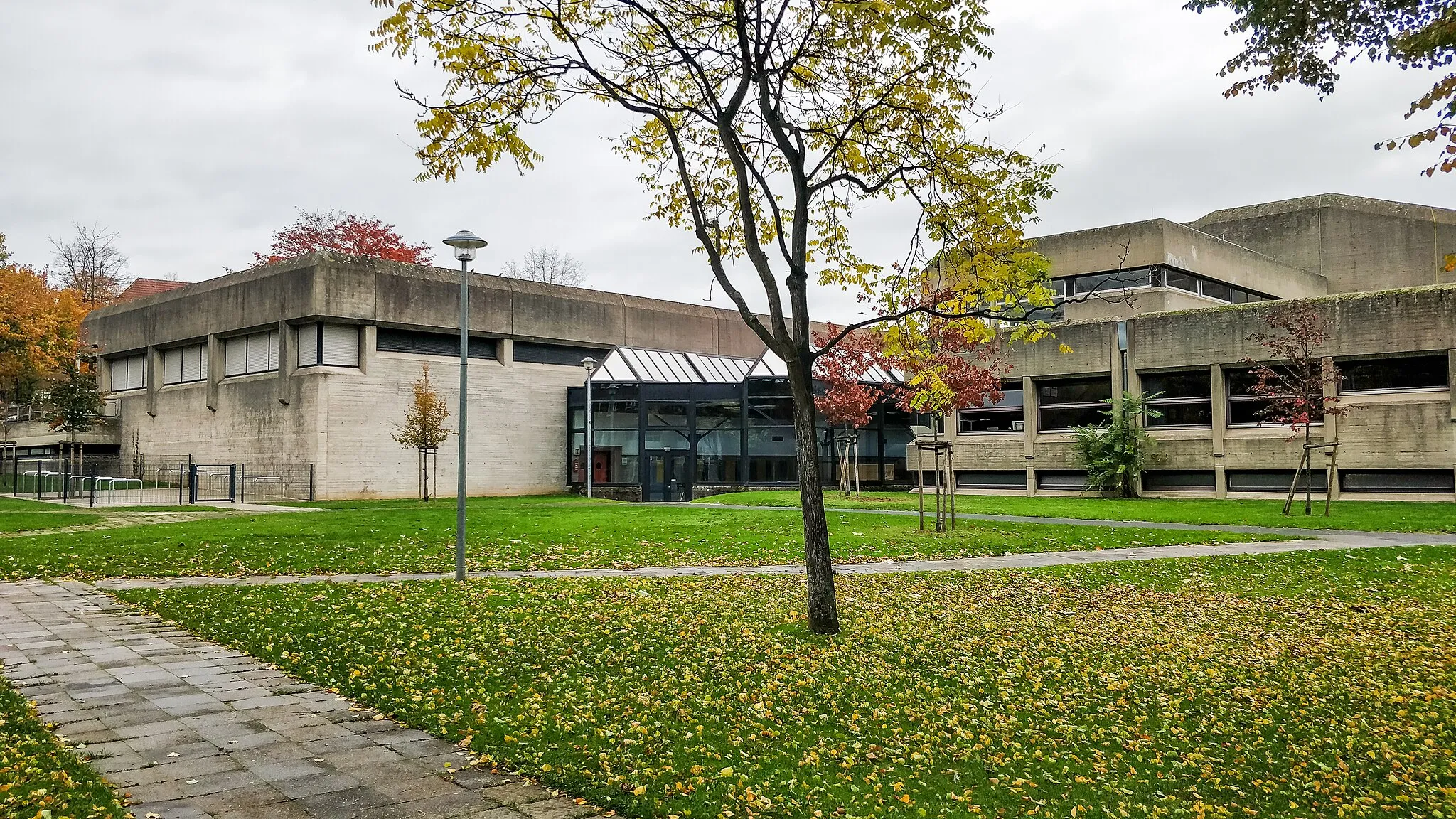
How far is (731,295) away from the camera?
32.1ft

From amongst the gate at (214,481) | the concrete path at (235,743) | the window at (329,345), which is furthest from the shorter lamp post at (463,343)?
the gate at (214,481)

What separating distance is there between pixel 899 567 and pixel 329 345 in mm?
25005

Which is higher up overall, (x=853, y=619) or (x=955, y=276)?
(x=955, y=276)

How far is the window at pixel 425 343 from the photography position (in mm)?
35062

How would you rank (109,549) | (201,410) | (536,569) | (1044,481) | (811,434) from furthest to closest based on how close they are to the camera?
(201,410)
(1044,481)
(109,549)
(536,569)
(811,434)

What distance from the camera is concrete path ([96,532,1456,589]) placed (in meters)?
A: 13.7

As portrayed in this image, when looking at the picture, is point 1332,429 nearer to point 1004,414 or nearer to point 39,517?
point 1004,414

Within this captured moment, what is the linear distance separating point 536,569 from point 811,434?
23.7 feet

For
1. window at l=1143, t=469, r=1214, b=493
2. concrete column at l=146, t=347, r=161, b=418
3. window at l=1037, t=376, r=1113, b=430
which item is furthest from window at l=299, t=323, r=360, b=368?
window at l=1143, t=469, r=1214, b=493

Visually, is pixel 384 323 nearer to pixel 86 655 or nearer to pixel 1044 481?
pixel 1044 481

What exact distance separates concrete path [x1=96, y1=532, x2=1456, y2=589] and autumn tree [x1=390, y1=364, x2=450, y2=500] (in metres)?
18.4

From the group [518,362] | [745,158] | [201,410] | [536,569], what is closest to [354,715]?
[745,158]

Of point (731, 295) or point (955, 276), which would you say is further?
point (955, 276)

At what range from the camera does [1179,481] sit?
103 ft
